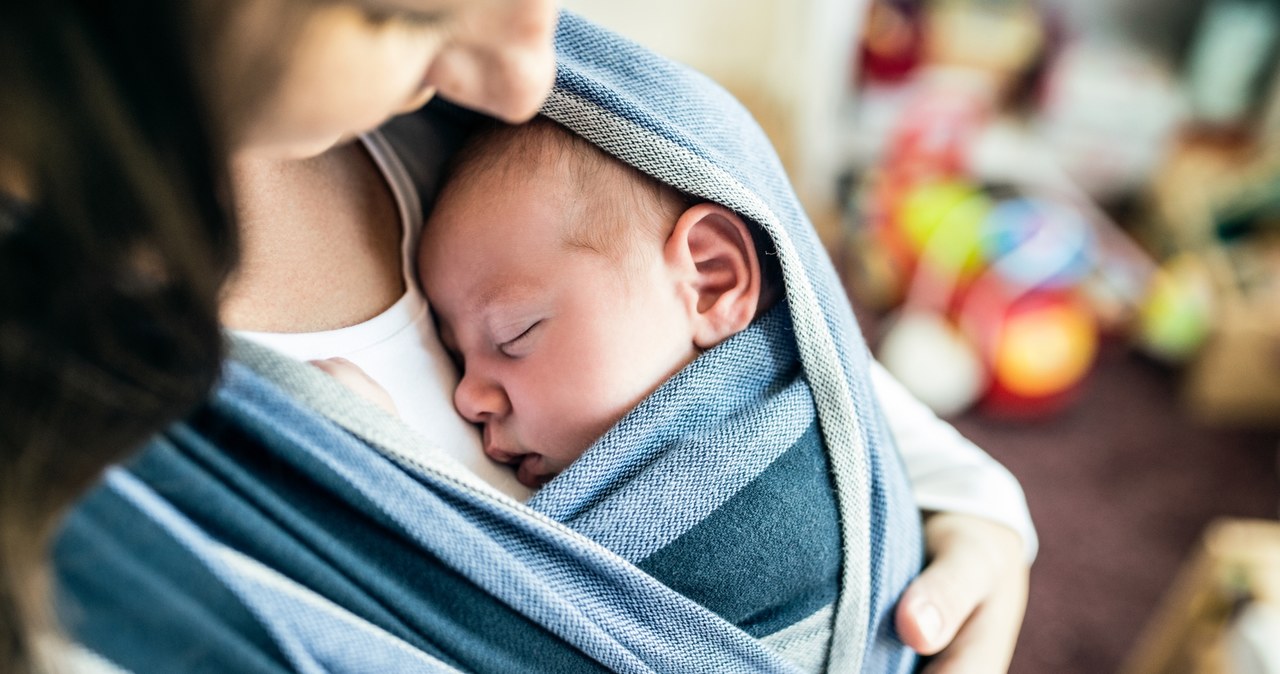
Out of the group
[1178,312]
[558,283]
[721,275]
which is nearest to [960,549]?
[721,275]

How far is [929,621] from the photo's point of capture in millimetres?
771

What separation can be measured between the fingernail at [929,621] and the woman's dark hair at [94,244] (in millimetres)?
580

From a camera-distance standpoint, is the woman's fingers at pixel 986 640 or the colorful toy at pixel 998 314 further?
the colorful toy at pixel 998 314

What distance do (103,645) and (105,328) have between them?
0.58 ft

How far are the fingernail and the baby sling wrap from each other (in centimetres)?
3

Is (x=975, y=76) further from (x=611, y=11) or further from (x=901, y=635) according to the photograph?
(x=901, y=635)

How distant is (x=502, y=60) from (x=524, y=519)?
0.30m

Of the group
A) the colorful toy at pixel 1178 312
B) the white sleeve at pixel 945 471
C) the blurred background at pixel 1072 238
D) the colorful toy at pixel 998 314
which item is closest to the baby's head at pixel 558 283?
the white sleeve at pixel 945 471

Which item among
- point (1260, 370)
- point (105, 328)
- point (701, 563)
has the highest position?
point (105, 328)

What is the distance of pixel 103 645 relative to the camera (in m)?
0.46

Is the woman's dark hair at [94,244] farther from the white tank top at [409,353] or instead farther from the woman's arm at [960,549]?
the woman's arm at [960,549]

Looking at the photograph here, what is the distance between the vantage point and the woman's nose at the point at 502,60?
46 centimetres

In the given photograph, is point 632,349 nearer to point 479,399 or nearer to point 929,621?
point 479,399

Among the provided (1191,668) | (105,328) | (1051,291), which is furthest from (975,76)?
(105,328)
